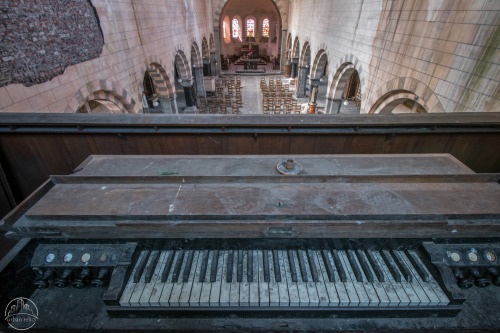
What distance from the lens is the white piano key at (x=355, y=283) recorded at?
188cm

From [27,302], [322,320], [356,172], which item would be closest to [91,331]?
[27,302]

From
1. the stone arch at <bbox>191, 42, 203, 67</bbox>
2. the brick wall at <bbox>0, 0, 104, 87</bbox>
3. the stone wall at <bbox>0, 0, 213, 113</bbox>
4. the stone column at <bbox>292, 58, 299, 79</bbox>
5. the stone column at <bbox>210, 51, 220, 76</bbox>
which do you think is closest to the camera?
the brick wall at <bbox>0, 0, 104, 87</bbox>

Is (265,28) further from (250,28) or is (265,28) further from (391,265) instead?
(391,265)

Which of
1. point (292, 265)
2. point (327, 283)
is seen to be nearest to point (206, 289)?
point (292, 265)

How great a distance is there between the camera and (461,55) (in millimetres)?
4699

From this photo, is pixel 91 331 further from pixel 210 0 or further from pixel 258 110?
pixel 210 0

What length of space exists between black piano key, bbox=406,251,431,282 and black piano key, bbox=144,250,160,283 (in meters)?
2.19

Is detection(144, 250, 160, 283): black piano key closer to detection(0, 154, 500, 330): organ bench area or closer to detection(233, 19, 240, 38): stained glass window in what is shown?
detection(0, 154, 500, 330): organ bench area

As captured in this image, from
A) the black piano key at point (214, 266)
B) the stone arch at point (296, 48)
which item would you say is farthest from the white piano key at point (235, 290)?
the stone arch at point (296, 48)

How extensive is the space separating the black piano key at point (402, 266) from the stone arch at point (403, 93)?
181 inches

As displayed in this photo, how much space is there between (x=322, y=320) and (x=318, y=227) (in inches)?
31.1

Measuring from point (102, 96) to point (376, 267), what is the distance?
717 cm

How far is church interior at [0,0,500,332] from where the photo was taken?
1909 millimetres

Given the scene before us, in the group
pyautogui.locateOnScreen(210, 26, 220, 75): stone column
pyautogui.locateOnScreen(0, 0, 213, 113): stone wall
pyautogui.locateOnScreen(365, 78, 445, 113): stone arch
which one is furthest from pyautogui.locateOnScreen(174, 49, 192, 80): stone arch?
pyautogui.locateOnScreen(365, 78, 445, 113): stone arch
